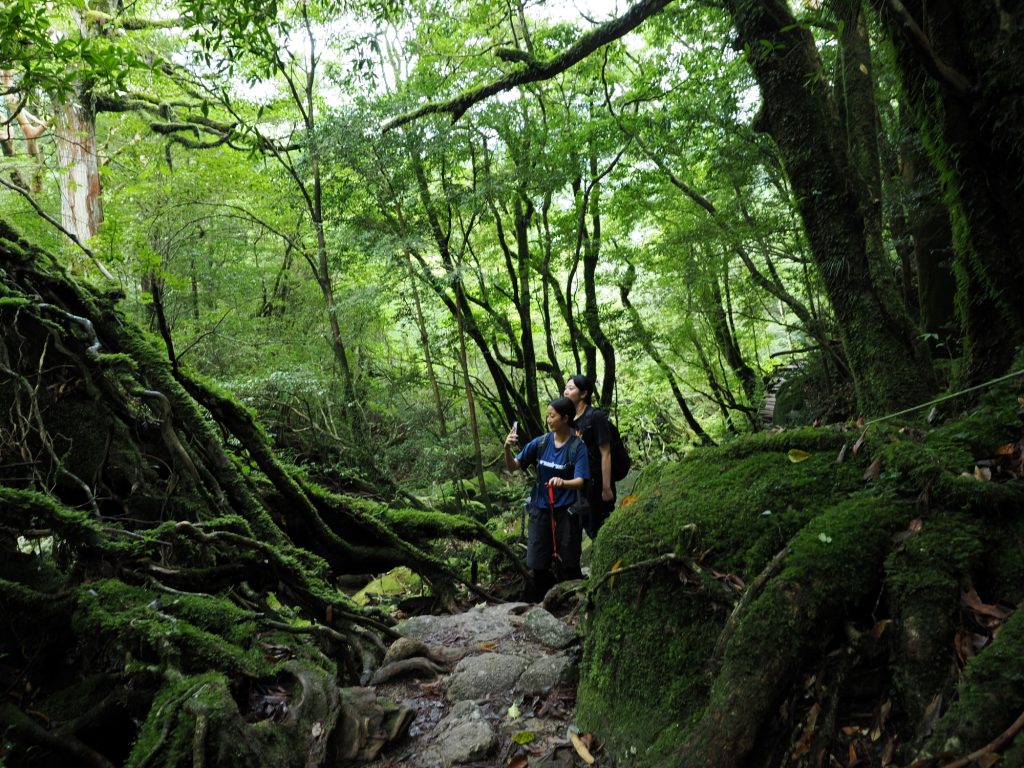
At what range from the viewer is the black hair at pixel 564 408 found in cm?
568

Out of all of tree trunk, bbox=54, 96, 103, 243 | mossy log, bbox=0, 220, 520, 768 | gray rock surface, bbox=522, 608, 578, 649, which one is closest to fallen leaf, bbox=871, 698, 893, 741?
mossy log, bbox=0, 220, 520, 768

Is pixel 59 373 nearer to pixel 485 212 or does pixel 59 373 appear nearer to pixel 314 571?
pixel 314 571

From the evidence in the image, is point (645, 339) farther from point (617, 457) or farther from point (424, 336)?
point (617, 457)

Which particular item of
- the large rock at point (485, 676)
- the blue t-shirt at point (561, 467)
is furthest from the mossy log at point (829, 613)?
the blue t-shirt at point (561, 467)

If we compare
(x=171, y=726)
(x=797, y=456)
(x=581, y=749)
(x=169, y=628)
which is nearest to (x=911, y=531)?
(x=797, y=456)

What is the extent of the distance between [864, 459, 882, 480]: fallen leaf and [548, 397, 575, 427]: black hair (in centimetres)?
310

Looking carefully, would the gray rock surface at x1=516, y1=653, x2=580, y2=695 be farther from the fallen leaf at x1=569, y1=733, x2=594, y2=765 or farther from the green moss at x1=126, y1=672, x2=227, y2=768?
the green moss at x1=126, y1=672, x2=227, y2=768

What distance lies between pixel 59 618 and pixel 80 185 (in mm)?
9197

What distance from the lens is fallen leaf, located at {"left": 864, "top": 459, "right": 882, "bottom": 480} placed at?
8.98 ft

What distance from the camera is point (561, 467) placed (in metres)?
5.72

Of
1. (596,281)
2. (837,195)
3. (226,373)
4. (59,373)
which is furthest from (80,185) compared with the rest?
(837,195)

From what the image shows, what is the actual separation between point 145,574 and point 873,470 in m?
3.77

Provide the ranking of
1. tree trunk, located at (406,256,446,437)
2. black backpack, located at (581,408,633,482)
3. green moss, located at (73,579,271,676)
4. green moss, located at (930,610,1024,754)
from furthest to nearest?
tree trunk, located at (406,256,446,437), black backpack, located at (581,408,633,482), green moss, located at (73,579,271,676), green moss, located at (930,610,1024,754)

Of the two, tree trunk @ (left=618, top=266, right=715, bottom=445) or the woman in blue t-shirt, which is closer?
the woman in blue t-shirt
